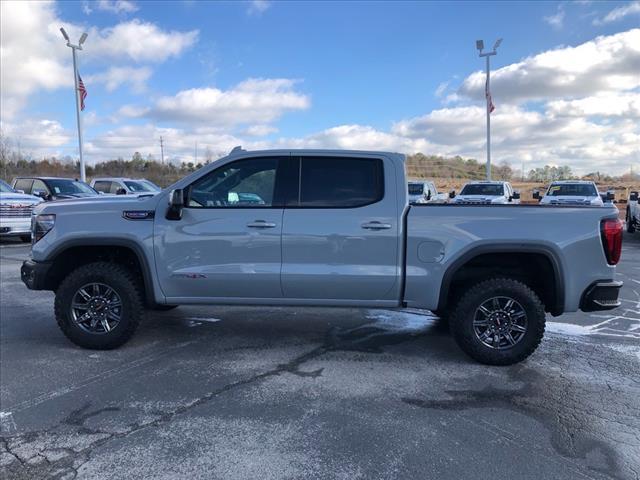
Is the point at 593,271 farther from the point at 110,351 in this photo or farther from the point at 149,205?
the point at 110,351

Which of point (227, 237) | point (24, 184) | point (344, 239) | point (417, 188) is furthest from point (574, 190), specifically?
point (24, 184)

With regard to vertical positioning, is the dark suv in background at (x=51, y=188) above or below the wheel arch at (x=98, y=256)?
above

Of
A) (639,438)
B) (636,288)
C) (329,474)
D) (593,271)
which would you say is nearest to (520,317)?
(593,271)

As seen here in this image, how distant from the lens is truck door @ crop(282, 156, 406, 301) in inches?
184

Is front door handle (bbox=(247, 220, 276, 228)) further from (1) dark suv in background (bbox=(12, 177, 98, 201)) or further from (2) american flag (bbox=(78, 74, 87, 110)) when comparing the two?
(2) american flag (bbox=(78, 74, 87, 110))

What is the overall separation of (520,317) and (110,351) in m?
3.97

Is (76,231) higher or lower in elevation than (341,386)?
higher

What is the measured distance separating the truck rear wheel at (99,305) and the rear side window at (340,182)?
192 centimetres

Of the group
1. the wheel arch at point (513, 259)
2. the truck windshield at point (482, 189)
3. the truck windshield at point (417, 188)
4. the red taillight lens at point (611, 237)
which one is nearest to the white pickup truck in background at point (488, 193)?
the truck windshield at point (482, 189)

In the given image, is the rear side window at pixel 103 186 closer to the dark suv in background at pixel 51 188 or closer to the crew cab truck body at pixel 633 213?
the dark suv in background at pixel 51 188

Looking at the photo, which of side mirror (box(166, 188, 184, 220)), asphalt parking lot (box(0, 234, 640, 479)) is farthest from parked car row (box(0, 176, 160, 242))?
asphalt parking lot (box(0, 234, 640, 479))

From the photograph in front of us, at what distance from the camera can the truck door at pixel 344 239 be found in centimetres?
467

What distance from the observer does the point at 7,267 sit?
1027cm

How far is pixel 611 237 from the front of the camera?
176 inches
